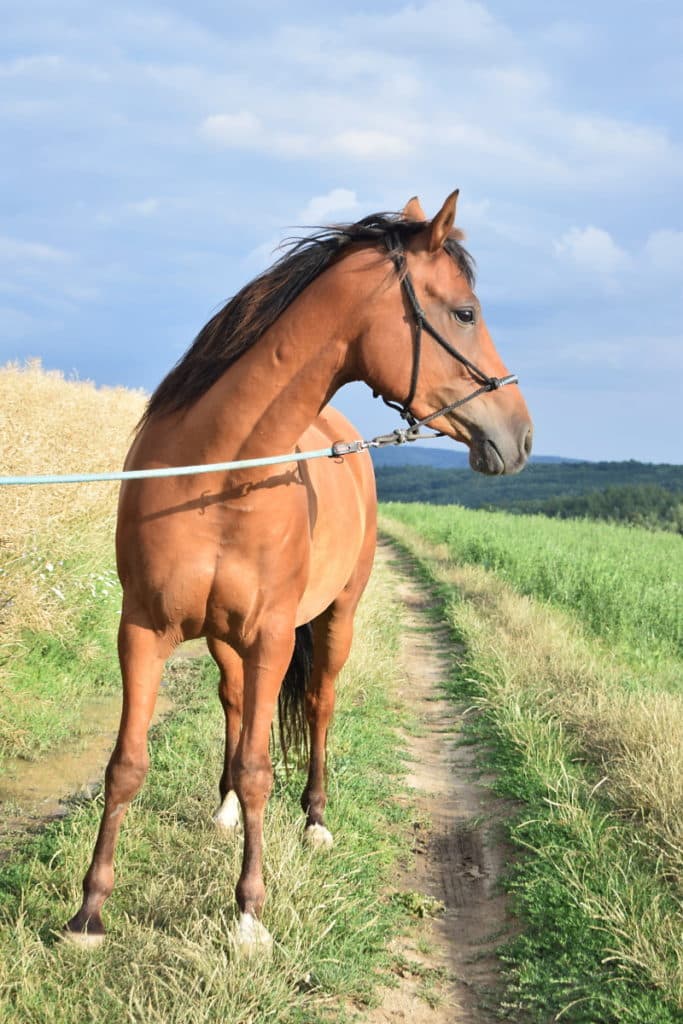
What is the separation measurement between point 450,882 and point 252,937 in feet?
4.92

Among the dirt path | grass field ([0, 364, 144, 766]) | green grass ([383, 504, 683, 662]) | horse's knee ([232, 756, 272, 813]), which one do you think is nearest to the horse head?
horse's knee ([232, 756, 272, 813])

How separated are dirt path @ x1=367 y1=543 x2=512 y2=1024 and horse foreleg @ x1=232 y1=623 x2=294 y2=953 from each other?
622mm

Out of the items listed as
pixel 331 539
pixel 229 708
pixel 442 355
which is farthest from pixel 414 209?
pixel 229 708

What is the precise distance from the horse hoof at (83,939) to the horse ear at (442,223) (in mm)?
2782

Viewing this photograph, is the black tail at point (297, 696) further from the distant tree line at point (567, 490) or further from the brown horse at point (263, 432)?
the distant tree line at point (567, 490)

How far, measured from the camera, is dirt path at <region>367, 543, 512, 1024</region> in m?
3.34

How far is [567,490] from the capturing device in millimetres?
75000

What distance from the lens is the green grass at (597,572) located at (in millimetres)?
10102

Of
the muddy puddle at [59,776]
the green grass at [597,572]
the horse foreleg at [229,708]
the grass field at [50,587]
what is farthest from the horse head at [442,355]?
the green grass at [597,572]

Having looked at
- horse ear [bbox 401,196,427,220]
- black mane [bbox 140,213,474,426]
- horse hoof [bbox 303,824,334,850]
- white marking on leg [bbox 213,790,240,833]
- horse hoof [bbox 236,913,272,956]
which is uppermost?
horse ear [bbox 401,196,427,220]

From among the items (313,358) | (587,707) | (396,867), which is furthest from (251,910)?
(587,707)

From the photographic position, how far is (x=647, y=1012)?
306cm

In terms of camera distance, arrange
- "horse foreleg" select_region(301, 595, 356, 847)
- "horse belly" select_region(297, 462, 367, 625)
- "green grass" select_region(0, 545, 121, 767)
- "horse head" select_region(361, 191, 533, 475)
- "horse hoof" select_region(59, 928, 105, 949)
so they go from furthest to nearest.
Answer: "green grass" select_region(0, 545, 121, 767)
"horse foreleg" select_region(301, 595, 356, 847)
"horse belly" select_region(297, 462, 367, 625)
"horse hoof" select_region(59, 928, 105, 949)
"horse head" select_region(361, 191, 533, 475)

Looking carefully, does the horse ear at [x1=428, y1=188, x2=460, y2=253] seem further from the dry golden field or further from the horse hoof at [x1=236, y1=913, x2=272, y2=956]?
the dry golden field
